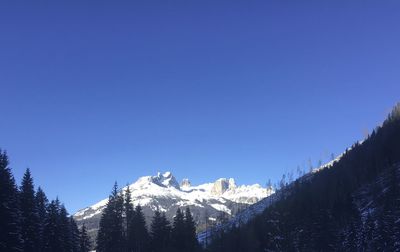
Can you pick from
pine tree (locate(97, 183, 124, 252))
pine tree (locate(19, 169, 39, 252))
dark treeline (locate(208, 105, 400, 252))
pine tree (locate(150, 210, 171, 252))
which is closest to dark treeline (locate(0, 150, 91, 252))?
pine tree (locate(19, 169, 39, 252))

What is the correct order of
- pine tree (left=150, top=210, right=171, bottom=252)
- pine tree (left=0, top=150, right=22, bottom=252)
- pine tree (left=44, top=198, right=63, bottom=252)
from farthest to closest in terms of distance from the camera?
1. pine tree (left=150, top=210, right=171, bottom=252)
2. pine tree (left=44, top=198, right=63, bottom=252)
3. pine tree (left=0, top=150, right=22, bottom=252)

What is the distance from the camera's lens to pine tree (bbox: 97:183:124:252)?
7131cm

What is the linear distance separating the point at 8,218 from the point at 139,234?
35564 millimetres

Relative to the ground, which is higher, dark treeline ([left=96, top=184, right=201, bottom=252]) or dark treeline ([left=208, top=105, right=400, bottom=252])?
dark treeline ([left=208, top=105, right=400, bottom=252])

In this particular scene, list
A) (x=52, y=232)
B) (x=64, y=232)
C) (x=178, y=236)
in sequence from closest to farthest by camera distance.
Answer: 1. (x=52, y=232)
2. (x=64, y=232)
3. (x=178, y=236)

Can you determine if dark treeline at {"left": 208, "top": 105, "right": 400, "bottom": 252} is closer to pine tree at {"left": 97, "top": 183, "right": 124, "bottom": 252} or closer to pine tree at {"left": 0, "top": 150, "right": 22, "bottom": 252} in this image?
pine tree at {"left": 97, "top": 183, "right": 124, "bottom": 252}

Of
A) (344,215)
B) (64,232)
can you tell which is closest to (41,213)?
(64,232)

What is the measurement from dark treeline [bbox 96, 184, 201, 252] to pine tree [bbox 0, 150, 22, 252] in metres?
28.2

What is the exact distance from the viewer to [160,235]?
81062 millimetres

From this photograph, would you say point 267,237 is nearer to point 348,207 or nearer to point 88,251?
point 348,207

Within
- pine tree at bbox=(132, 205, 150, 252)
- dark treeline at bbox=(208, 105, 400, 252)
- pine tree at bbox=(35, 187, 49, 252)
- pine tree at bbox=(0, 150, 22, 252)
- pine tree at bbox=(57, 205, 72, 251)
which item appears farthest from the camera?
dark treeline at bbox=(208, 105, 400, 252)

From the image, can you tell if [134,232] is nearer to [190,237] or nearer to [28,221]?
[190,237]

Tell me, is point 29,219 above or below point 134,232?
below

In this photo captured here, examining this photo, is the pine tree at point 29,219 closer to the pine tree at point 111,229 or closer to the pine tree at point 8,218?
the pine tree at point 8,218
